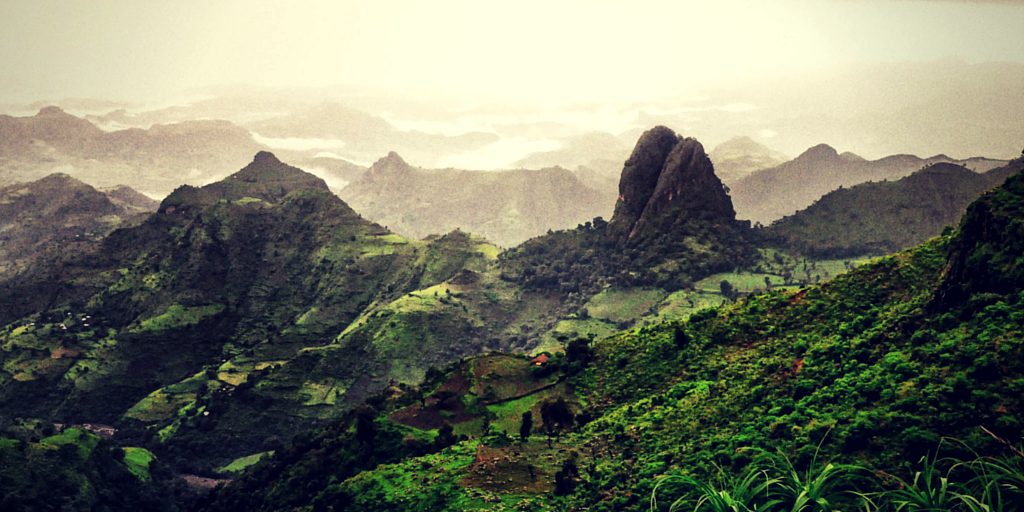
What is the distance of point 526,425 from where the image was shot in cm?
10562

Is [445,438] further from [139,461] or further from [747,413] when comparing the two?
[139,461]

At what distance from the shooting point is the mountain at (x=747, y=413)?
48.6 metres

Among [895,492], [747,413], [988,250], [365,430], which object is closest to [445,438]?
[365,430]

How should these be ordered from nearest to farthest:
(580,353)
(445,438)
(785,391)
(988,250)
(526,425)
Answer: (988,250) → (785,391) → (526,425) → (445,438) → (580,353)

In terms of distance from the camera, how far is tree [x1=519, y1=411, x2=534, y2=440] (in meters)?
103

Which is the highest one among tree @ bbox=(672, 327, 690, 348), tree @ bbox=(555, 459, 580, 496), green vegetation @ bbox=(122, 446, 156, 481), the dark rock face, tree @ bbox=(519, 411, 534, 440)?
the dark rock face

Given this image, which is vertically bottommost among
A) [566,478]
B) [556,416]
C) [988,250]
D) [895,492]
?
[556,416]

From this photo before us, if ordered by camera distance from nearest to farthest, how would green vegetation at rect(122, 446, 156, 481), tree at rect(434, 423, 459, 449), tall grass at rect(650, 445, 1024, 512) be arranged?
tall grass at rect(650, 445, 1024, 512), tree at rect(434, 423, 459, 449), green vegetation at rect(122, 446, 156, 481)

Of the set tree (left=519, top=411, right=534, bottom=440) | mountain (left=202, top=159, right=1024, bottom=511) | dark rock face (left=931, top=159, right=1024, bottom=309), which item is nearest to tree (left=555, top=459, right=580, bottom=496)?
mountain (left=202, top=159, right=1024, bottom=511)

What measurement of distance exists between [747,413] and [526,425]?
1598 inches

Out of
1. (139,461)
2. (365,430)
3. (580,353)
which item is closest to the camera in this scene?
(365,430)

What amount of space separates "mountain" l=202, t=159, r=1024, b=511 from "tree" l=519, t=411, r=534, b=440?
0.36m

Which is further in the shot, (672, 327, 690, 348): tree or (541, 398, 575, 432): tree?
(672, 327, 690, 348): tree

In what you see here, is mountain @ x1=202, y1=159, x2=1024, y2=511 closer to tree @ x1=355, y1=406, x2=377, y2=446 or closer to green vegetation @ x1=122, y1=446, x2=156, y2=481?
tree @ x1=355, y1=406, x2=377, y2=446
